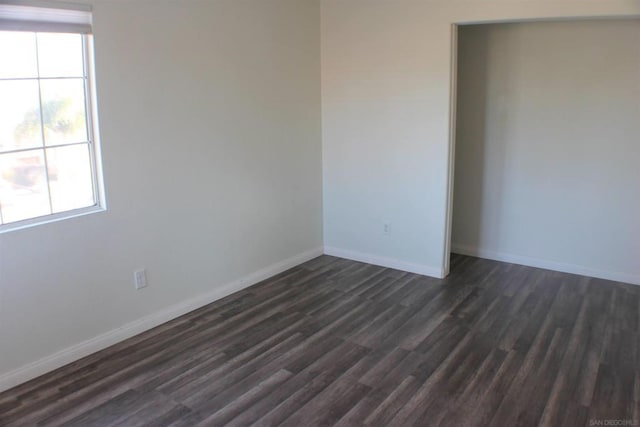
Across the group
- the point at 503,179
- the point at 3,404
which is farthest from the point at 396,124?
the point at 3,404

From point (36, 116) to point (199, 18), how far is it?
4.25 feet

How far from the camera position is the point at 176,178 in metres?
3.55

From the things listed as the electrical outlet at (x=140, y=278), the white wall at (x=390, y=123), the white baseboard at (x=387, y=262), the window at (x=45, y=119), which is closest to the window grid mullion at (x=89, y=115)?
the window at (x=45, y=119)

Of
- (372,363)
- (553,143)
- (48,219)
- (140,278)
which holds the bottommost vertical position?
(372,363)

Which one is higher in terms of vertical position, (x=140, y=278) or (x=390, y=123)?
(x=390, y=123)

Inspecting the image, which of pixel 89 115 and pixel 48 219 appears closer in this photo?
pixel 48 219

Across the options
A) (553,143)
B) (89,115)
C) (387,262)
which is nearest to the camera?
(89,115)

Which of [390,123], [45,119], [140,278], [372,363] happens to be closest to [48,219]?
[45,119]

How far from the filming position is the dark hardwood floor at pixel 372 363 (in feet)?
8.59

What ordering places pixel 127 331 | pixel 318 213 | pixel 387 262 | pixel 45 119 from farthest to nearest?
1. pixel 318 213
2. pixel 387 262
3. pixel 127 331
4. pixel 45 119

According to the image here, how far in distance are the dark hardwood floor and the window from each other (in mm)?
1030

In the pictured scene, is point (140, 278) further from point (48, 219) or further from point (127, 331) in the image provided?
point (48, 219)

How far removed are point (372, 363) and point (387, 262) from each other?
1720 mm

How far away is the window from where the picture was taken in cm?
273
